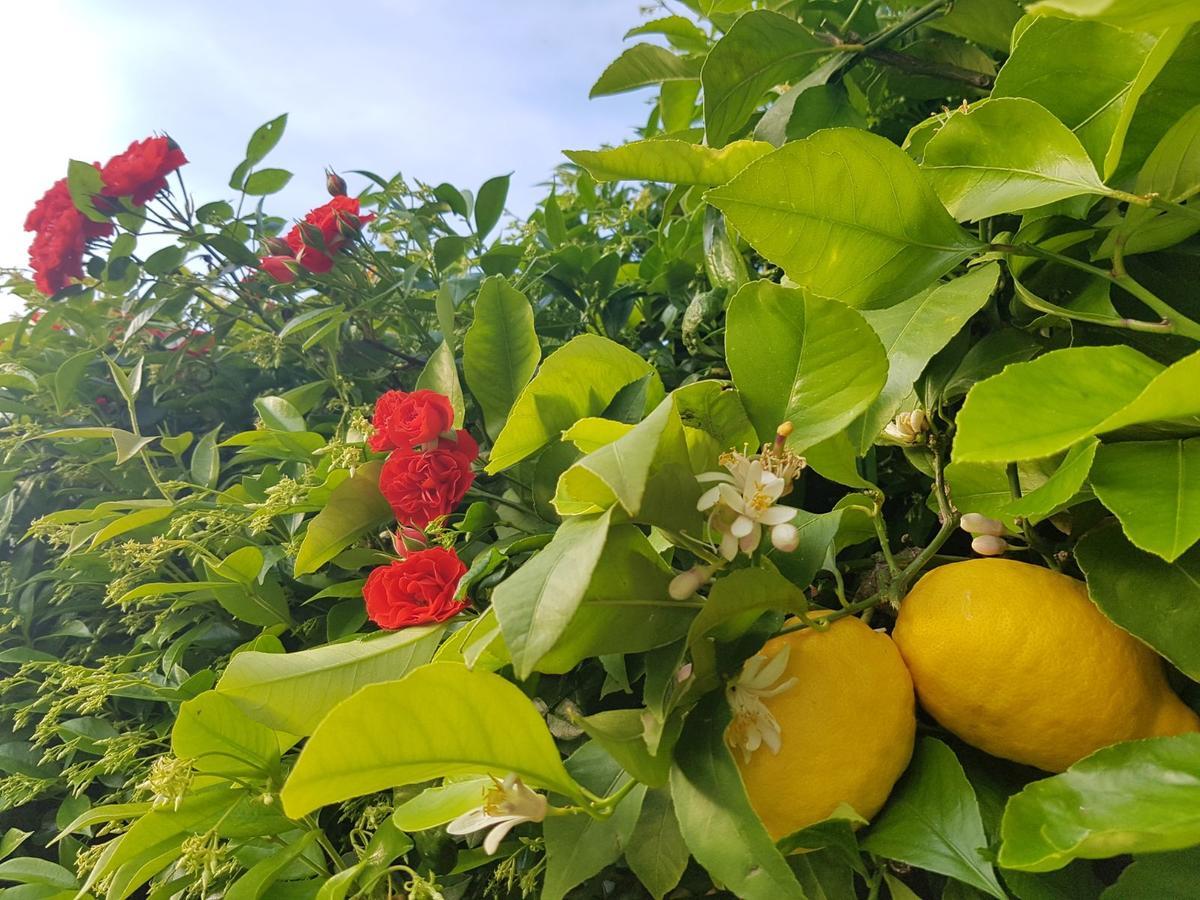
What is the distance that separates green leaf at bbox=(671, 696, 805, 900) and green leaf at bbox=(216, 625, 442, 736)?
5.9 inches

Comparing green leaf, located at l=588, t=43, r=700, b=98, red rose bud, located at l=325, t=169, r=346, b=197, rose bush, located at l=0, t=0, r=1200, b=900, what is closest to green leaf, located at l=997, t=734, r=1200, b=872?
rose bush, located at l=0, t=0, r=1200, b=900

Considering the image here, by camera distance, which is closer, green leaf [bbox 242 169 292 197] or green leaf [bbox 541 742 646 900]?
green leaf [bbox 541 742 646 900]

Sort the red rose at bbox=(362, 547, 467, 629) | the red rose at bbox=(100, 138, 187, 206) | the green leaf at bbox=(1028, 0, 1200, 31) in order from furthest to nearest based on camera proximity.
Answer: the red rose at bbox=(100, 138, 187, 206) → the red rose at bbox=(362, 547, 467, 629) → the green leaf at bbox=(1028, 0, 1200, 31)

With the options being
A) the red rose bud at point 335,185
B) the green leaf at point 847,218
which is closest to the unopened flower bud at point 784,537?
the green leaf at point 847,218

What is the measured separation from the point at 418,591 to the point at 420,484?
0.08 metres

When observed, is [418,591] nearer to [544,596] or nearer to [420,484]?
[420,484]

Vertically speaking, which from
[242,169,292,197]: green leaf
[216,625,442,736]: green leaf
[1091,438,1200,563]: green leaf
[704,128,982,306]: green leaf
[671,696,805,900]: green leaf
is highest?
[242,169,292,197]: green leaf

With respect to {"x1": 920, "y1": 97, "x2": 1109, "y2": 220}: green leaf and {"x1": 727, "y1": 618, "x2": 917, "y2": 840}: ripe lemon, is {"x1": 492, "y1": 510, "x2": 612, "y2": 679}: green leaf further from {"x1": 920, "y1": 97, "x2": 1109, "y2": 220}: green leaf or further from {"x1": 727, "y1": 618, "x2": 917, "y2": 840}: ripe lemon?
{"x1": 920, "y1": 97, "x2": 1109, "y2": 220}: green leaf

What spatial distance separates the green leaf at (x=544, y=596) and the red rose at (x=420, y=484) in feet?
0.73

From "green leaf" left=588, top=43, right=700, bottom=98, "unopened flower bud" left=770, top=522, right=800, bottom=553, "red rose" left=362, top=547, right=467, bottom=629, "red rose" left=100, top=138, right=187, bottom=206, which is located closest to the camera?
"unopened flower bud" left=770, top=522, right=800, bottom=553

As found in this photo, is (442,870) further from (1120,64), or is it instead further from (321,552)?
(1120,64)

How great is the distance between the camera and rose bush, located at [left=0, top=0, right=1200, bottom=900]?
0.25m

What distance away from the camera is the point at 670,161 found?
382 millimetres

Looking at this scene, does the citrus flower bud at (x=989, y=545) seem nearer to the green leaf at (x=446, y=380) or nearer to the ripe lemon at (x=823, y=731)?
the ripe lemon at (x=823, y=731)
